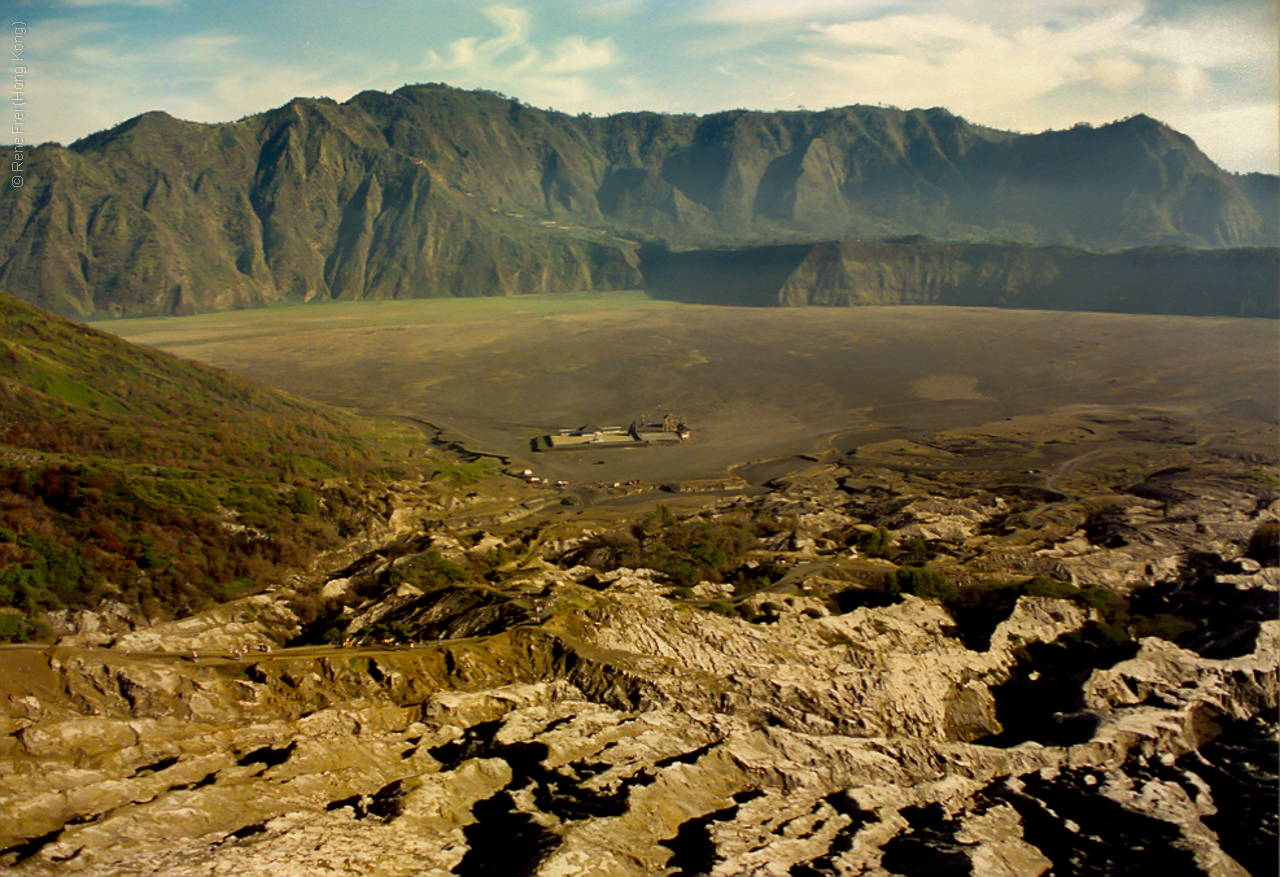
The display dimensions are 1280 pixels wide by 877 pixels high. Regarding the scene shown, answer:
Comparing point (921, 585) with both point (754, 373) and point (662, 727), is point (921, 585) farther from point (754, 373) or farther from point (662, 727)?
point (754, 373)

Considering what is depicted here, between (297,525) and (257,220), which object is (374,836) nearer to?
(297,525)

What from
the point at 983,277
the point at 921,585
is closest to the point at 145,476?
the point at 921,585

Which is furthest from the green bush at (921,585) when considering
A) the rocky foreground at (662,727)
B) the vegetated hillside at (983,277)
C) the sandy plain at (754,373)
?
the vegetated hillside at (983,277)

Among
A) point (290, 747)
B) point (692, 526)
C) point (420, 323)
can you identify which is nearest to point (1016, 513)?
point (692, 526)

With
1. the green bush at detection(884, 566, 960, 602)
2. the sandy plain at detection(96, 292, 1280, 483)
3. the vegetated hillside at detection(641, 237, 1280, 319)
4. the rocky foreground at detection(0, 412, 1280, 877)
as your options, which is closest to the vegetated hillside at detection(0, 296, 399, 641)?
the rocky foreground at detection(0, 412, 1280, 877)

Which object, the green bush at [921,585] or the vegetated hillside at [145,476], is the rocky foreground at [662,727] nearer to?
the green bush at [921,585]

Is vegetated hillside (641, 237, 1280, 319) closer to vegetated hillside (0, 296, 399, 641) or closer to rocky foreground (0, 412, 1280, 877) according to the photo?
vegetated hillside (0, 296, 399, 641)
